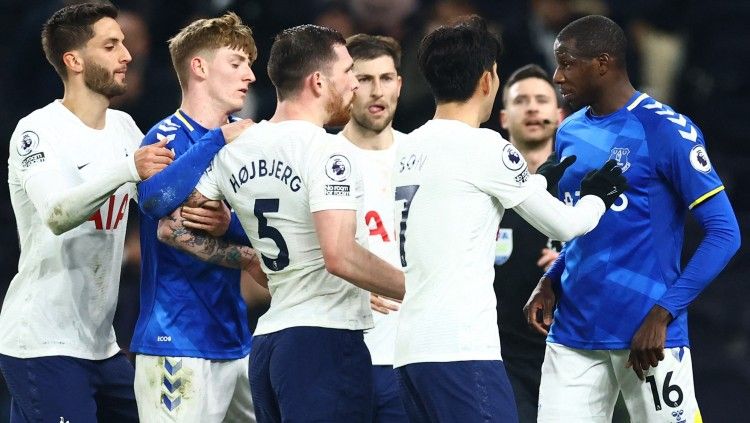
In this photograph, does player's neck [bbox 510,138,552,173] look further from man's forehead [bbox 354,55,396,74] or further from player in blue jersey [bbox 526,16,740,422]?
player in blue jersey [bbox 526,16,740,422]

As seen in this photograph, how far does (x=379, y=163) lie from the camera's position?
6.92m

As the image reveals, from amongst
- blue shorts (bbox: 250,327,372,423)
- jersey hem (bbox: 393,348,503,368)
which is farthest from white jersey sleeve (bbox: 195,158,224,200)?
jersey hem (bbox: 393,348,503,368)

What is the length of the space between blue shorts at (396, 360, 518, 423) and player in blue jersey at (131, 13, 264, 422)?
1242 millimetres

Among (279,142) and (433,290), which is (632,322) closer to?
(433,290)

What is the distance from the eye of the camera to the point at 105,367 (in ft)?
20.3

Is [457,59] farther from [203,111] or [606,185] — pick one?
[203,111]

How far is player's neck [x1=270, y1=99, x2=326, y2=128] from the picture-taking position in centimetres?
550

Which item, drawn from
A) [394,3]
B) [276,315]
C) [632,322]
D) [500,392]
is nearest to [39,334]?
[276,315]

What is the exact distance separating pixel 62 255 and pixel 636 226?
2.69m

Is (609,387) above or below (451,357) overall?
below

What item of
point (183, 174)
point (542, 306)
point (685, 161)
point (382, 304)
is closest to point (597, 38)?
point (685, 161)

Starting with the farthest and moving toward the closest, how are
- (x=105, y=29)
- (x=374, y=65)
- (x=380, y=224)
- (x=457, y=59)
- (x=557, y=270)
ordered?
(x=374, y=65), (x=380, y=224), (x=105, y=29), (x=557, y=270), (x=457, y=59)

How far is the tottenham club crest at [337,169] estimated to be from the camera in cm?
521

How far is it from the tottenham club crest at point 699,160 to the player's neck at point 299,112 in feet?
5.30
